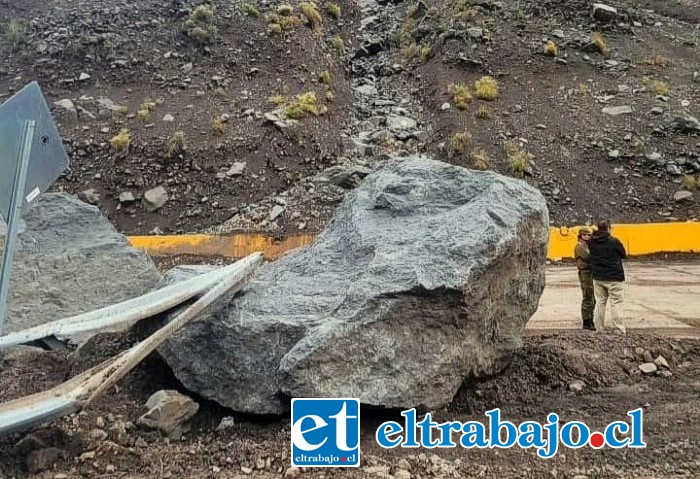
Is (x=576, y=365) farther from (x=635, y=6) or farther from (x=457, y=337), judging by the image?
(x=635, y=6)

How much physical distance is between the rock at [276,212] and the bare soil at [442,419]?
27.6ft

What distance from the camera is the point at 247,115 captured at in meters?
15.8

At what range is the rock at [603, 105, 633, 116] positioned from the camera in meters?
16.3

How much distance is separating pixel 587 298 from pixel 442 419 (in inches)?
156

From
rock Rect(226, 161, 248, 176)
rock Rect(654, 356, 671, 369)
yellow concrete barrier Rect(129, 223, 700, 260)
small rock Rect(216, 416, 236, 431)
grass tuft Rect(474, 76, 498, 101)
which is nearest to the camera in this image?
small rock Rect(216, 416, 236, 431)

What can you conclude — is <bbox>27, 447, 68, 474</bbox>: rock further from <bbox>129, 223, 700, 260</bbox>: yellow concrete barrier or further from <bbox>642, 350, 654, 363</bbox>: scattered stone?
<bbox>129, 223, 700, 260</bbox>: yellow concrete barrier

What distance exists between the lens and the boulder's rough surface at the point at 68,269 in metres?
5.29

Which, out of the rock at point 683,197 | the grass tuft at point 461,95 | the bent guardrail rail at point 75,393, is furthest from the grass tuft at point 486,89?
the bent guardrail rail at point 75,393

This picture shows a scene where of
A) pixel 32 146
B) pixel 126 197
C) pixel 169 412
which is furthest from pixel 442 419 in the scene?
pixel 126 197

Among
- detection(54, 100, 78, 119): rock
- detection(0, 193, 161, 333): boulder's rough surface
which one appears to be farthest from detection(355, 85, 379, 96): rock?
detection(0, 193, 161, 333): boulder's rough surface

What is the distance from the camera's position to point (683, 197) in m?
13.7

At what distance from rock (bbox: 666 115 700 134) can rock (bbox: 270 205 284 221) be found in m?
10.3

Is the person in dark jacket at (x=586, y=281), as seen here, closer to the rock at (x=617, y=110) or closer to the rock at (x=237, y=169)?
the rock at (x=237, y=169)

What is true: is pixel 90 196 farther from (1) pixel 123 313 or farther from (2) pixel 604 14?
(2) pixel 604 14
